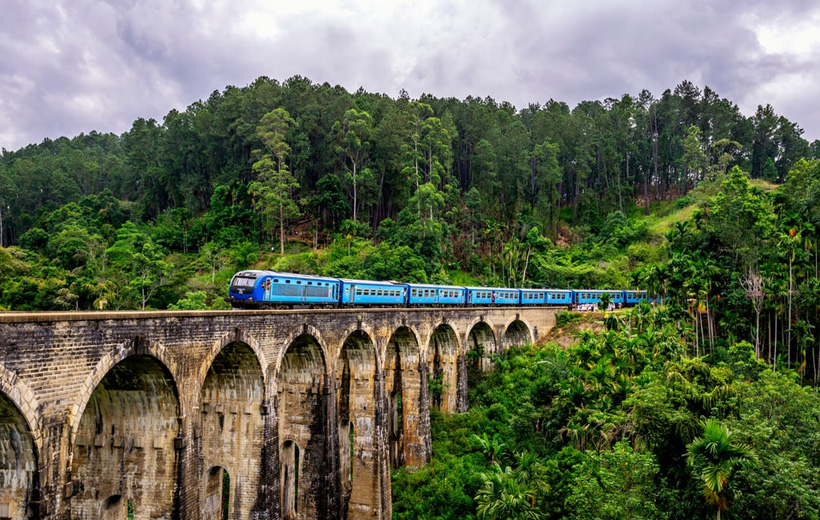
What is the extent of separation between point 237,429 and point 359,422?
29.1 feet

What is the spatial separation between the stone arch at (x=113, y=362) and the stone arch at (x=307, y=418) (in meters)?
8.06

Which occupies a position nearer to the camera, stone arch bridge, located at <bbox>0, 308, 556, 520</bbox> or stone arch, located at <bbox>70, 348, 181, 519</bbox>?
stone arch bridge, located at <bbox>0, 308, 556, 520</bbox>

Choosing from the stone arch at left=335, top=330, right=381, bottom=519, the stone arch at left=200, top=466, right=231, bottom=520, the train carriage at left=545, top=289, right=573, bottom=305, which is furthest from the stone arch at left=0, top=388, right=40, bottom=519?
the train carriage at left=545, top=289, right=573, bottom=305

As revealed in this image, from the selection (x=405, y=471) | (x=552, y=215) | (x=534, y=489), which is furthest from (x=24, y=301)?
(x=552, y=215)

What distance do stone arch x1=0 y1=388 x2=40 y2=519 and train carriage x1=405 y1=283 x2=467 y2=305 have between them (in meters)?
23.2

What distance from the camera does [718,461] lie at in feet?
46.5

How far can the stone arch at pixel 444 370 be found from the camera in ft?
113

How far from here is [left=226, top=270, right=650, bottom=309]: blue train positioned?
2064cm

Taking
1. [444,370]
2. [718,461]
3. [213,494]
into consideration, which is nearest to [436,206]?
[444,370]

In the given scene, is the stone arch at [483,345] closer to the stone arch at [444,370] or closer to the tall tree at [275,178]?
the stone arch at [444,370]

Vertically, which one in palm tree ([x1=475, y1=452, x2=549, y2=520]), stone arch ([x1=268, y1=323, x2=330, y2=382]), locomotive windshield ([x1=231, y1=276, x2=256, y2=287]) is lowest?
palm tree ([x1=475, y1=452, x2=549, y2=520])

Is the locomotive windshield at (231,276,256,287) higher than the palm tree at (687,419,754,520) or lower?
→ higher

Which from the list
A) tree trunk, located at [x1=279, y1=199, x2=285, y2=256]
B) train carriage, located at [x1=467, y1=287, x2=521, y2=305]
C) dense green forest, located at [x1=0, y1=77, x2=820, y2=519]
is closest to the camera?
dense green forest, located at [x1=0, y1=77, x2=820, y2=519]

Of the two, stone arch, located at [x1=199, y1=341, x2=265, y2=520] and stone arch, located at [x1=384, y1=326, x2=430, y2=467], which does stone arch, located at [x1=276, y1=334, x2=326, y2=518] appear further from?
stone arch, located at [x1=384, y1=326, x2=430, y2=467]
